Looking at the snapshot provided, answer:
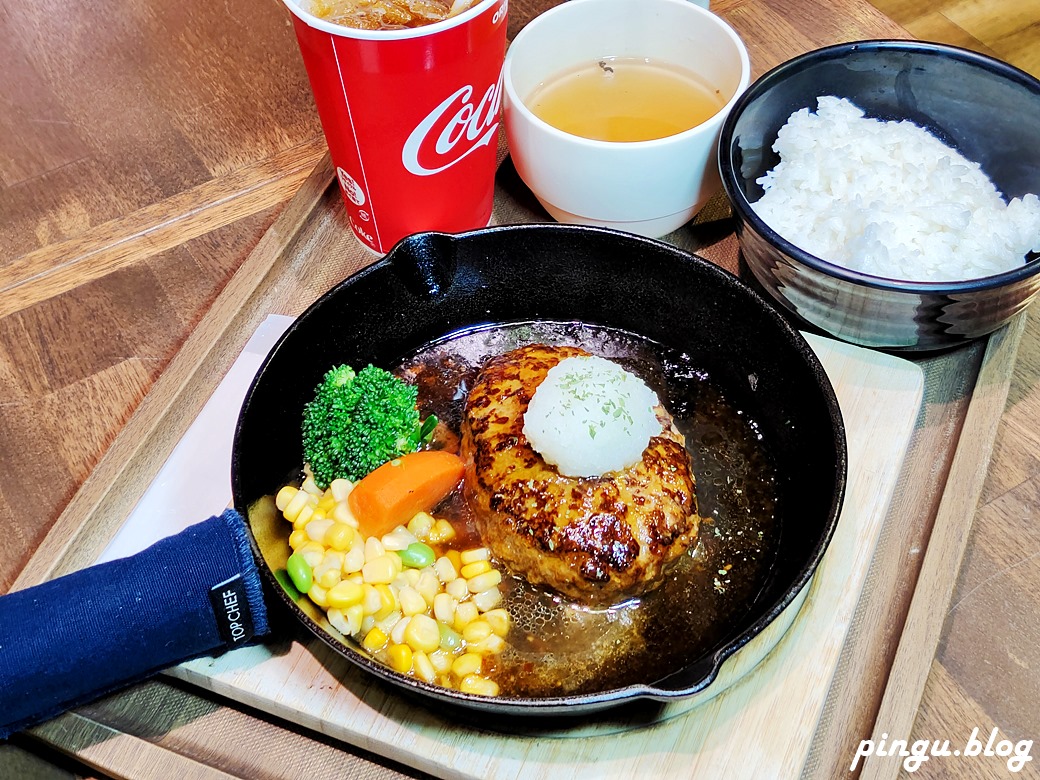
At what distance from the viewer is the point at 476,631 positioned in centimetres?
153

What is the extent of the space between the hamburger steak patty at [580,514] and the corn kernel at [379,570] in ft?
0.62

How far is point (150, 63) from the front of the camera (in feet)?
8.71

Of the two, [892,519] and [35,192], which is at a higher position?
[35,192]

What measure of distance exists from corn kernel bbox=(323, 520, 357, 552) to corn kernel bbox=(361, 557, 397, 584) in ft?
0.17

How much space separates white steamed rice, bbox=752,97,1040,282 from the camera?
1886mm

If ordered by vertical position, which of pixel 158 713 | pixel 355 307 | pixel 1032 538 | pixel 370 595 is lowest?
pixel 1032 538

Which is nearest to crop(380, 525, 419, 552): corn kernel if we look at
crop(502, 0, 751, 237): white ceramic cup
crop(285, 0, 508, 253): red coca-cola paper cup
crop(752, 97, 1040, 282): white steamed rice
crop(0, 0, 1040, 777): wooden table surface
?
crop(0, 0, 1040, 777): wooden table surface

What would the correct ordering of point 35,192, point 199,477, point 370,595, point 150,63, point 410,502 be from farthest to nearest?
point 150,63
point 35,192
point 199,477
point 410,502
point 370,595

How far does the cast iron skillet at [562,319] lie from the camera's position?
1.60m

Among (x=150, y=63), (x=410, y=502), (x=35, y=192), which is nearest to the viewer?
(x=410, y=502)

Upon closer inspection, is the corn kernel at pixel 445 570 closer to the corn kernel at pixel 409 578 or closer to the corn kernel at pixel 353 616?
the corn kernel at pixel 409 578

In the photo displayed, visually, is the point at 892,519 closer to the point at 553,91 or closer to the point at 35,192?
the point at 553,91

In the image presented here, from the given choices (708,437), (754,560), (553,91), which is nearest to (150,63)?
(553,91)

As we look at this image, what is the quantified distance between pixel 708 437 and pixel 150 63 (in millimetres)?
2007
